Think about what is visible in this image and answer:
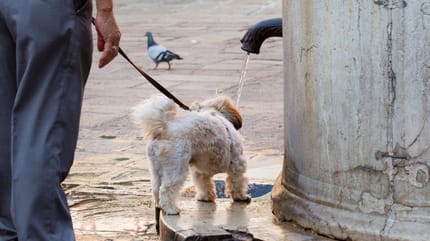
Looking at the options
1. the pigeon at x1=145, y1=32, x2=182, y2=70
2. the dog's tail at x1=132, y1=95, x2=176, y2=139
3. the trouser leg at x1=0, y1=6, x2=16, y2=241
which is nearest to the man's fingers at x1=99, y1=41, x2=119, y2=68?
the trouser leg at x1=0, y1=6, x2=16, y2=241

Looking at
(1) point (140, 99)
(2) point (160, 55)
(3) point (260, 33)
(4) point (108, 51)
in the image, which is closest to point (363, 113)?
(4) point (108, 51)

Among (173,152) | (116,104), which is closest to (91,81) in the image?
(116,104)

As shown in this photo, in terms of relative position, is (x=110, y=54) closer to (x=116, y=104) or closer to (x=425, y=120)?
(x=425, y=120)

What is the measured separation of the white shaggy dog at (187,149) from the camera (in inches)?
191

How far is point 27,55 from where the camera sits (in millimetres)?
3619

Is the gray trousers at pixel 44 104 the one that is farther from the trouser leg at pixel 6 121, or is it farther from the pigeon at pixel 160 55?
the pigeon at pixel 160 55

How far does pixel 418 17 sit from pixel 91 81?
7282mm

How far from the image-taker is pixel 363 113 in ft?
13.4

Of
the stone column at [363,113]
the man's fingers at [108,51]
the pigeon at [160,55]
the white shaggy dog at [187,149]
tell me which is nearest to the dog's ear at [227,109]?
the white shaggy dog at [187,149]

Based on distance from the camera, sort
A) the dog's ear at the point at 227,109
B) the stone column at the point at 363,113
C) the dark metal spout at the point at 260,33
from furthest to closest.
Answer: the dark metal spout at the point at 260,33 → the dog's ear at the point at 227,109 → the stone column at the point at 363,113

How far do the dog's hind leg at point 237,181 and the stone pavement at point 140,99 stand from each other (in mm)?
432

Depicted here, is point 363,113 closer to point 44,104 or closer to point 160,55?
point 44,104

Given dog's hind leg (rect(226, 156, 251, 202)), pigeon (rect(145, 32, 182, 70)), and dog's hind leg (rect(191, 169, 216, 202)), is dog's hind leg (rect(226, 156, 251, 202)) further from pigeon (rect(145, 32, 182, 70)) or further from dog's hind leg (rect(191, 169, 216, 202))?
pigeon (rect(145, 32, 182, 70))

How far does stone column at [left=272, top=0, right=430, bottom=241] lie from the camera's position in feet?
13.0
